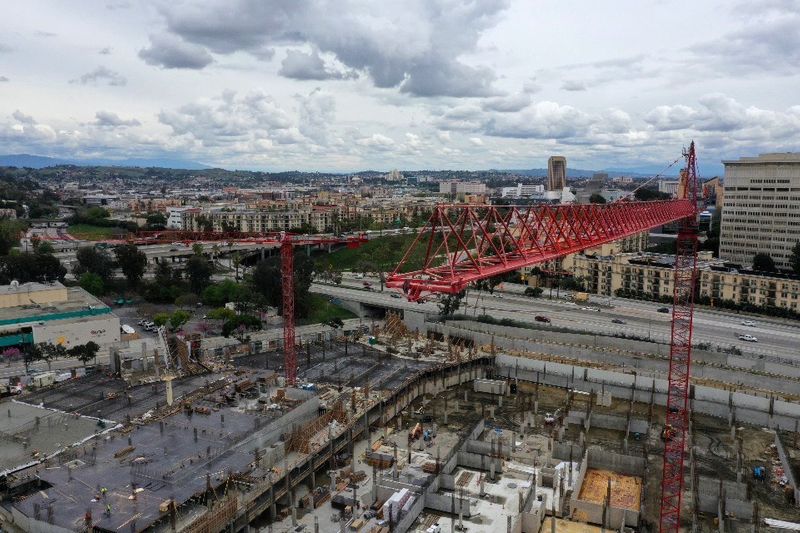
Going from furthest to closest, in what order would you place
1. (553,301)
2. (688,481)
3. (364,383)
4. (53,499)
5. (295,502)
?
(553,301)
(364,383)
(688,481)
(295,502)
(53,499)

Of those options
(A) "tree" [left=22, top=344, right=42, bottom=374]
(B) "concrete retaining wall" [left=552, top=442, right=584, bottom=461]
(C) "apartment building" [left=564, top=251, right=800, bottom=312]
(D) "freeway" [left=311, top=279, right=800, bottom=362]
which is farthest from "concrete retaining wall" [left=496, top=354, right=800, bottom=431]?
(A) "tree" [left=22, top=344, right=42, bottom=374]

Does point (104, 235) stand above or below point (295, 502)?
above

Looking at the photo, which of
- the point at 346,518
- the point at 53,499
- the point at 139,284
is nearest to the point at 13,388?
the point at 53,499

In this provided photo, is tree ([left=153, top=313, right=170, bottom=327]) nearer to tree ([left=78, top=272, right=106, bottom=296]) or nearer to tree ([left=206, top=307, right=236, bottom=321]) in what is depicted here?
tree ([left=206, top=307, right=236, bottom=321])

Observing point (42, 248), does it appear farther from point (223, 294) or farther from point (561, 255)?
point (561, 255)

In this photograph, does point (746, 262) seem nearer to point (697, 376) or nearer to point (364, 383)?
A: point (697, 376)

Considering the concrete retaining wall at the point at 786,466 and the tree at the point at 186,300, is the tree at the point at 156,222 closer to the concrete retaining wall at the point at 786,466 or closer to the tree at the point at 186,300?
the tree at the point at 186,300

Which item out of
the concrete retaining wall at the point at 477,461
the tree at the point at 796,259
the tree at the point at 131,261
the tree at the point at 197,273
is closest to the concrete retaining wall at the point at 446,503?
the concrete retaining wall at the point at 477,461
